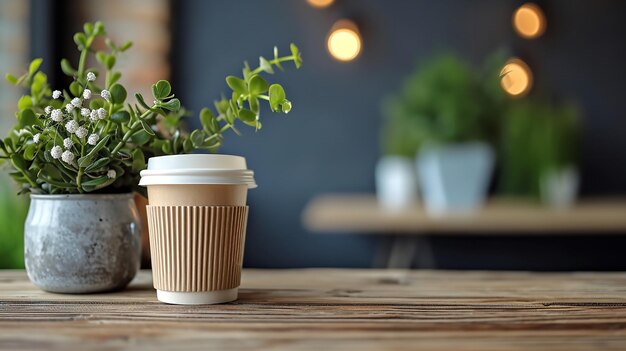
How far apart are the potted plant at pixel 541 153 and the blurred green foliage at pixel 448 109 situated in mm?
110

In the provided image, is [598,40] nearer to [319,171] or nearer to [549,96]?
[549,96]

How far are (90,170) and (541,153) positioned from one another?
2.44 meters

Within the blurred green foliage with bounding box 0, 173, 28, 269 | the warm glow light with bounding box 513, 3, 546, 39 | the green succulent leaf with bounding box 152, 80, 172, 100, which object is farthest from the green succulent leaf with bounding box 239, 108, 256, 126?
the warm glow light with bounding box 513, 3, 546, 39

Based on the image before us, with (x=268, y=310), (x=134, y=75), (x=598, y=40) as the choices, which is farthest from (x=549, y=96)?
(x=268, y=310)

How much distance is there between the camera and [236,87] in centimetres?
79

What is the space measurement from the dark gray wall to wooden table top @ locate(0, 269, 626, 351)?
92.2 inches

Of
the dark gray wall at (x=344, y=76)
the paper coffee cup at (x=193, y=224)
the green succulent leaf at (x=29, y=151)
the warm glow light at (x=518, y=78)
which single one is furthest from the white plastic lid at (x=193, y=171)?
the warm glow light at (x=518, y=78)

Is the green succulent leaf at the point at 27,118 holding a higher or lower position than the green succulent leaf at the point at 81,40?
lower

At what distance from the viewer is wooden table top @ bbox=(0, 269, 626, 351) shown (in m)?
0.60

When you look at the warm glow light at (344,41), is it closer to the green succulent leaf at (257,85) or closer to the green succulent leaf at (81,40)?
the green succulent leaf at (81,40)

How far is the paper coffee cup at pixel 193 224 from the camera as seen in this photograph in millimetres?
739

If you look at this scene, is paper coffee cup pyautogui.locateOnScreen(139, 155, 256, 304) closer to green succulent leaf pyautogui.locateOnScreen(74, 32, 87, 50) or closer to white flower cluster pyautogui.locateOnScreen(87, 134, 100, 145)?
white flower cluster pyautogui.locateOnScreen(87, 134, 100, 145)

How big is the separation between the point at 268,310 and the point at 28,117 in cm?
38

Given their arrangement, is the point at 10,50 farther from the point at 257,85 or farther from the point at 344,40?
the point at 257,85
